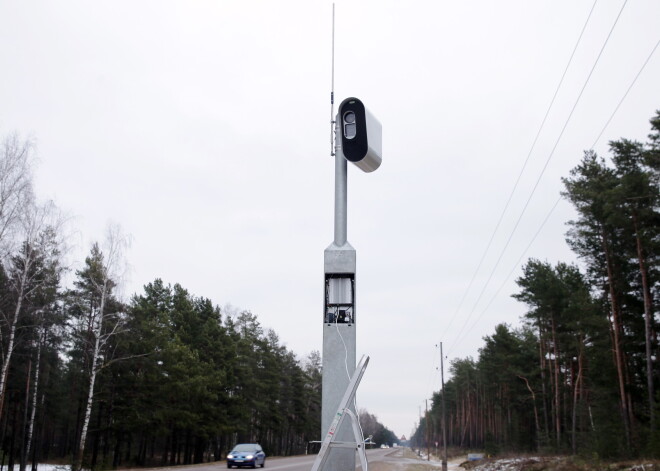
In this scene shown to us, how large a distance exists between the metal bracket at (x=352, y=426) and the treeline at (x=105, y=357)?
770 inches

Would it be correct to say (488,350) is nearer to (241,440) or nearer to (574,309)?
(241,440)

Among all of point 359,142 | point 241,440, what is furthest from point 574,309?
point 241,440

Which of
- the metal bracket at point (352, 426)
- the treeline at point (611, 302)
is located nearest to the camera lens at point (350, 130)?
the metal bracket at point (352, 426)

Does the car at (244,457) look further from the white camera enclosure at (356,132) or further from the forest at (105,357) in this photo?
the white camera enclosure at (356,132)

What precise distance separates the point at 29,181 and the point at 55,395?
29760 millimetres

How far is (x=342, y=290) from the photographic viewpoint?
5570mm

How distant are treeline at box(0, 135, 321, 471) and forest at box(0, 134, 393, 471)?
0.08 meters

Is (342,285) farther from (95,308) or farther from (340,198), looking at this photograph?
(95,308)

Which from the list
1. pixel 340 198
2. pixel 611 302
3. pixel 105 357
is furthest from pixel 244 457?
pixel 340 198

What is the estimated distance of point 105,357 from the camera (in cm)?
3080

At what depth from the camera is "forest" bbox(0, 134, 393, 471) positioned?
2347 centimetres

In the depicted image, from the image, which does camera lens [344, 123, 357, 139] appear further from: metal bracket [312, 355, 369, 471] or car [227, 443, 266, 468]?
car [227, 443, 266, 468]

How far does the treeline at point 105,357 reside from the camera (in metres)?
23.5

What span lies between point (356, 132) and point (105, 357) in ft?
93.9
